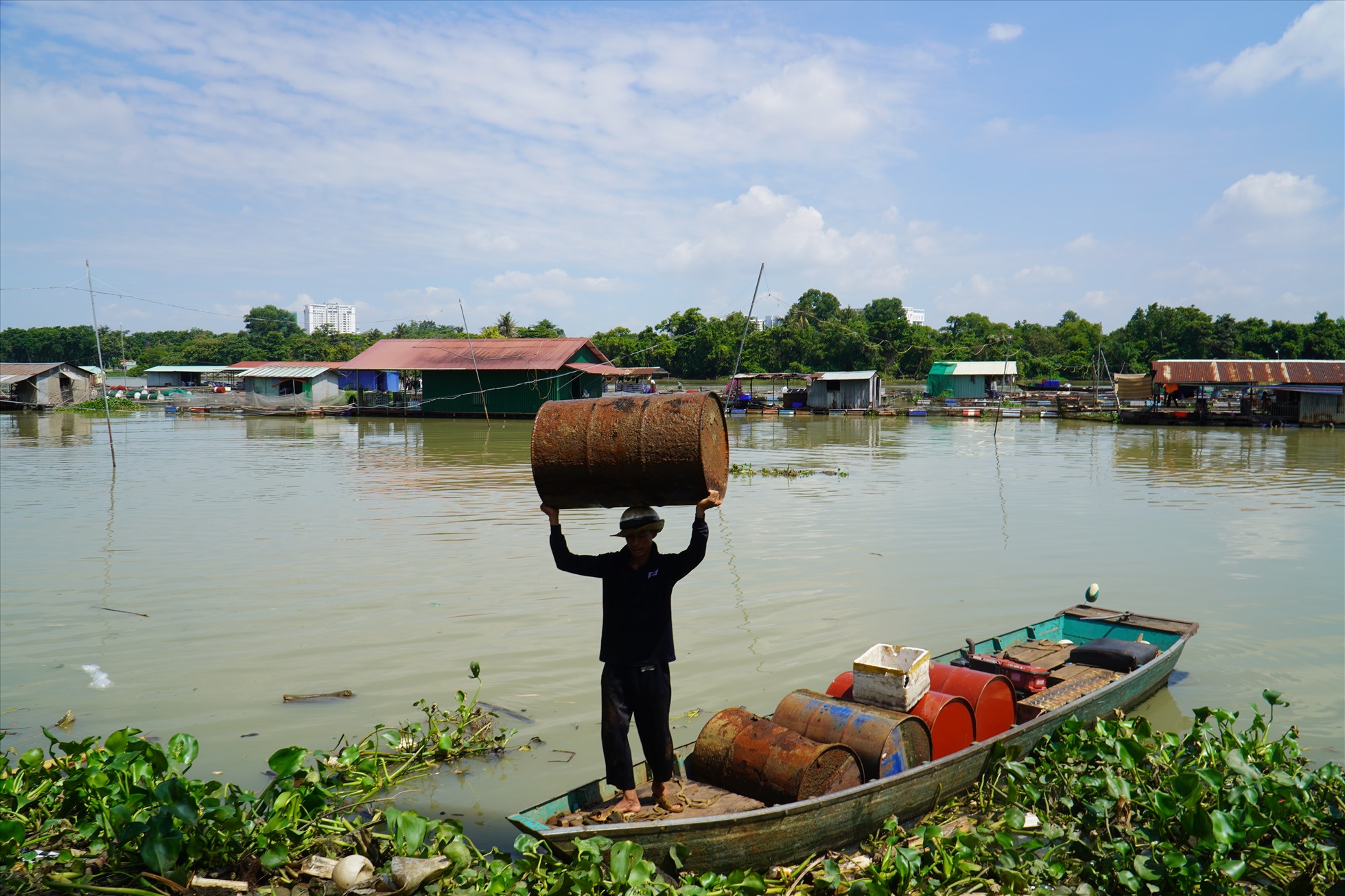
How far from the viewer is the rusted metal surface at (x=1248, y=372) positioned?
33.3 metres

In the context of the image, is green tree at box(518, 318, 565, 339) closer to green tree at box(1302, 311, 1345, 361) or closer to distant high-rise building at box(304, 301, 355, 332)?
green tree at box(1302, 311, 1345, 361)

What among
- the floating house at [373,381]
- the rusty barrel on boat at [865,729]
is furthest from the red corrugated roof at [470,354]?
the rusty barrel on boat at [865,729]

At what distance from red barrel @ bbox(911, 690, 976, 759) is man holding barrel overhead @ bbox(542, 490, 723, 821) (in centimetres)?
156

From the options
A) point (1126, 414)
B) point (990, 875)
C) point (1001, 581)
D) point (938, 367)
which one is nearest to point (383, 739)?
point (990, 875)

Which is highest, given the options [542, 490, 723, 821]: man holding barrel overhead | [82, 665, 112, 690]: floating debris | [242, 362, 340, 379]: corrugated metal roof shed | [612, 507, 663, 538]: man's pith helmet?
[242, 362, 340, 379]: corrugated metal roof shed

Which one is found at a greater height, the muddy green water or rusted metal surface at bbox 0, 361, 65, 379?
rusted metal surface at bbox 0, 361, 65, 379

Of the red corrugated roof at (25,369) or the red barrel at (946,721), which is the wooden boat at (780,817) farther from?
the red corrugated roof at (25,369)

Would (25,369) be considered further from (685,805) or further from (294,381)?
(685,805)

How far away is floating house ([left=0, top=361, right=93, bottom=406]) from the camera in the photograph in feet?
143

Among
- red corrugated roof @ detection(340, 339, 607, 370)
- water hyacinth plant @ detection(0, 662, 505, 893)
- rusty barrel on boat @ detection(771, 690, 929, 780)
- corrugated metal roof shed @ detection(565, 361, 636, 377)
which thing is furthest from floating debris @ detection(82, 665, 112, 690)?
corrugated metal roof shed @ detection(565, 361, 636, 377)

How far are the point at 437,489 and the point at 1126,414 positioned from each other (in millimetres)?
30176

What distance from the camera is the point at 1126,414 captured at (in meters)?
35.9

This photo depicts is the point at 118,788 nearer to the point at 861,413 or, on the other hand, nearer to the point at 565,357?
the point at 565,357

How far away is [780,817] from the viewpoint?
13.0ft
